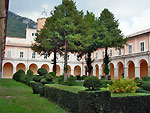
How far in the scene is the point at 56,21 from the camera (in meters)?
22.7

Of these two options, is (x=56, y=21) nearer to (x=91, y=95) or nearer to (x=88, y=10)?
(x=88, y=10)

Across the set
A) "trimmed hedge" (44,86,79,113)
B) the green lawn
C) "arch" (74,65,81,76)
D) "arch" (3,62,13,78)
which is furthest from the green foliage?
"arch" (74,65,81,76)

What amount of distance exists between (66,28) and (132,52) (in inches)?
598

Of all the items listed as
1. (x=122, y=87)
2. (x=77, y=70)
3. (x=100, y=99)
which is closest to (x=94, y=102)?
(x=100, y=99)

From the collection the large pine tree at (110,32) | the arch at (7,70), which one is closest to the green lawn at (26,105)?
the large pine tree at (110,32)

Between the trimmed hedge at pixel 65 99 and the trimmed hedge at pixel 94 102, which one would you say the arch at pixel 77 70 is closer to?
the trimmed hedge at pixel 65 99

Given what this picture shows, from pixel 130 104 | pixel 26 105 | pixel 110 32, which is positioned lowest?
pixel 26 105

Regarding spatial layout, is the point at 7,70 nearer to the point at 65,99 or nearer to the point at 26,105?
the point at 26,105

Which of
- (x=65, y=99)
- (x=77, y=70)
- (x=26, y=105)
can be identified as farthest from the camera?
(x=77, y=70)

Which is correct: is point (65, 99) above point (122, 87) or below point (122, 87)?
below

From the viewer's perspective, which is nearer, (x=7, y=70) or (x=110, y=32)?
(x=110, y=32)

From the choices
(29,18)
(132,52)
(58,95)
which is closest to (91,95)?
(58,95)

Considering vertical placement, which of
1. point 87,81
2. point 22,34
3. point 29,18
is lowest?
point 87,81

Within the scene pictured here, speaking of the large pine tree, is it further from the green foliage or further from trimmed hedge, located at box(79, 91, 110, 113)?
trimmed hedge, located at box(79, 91, 110, 113)
